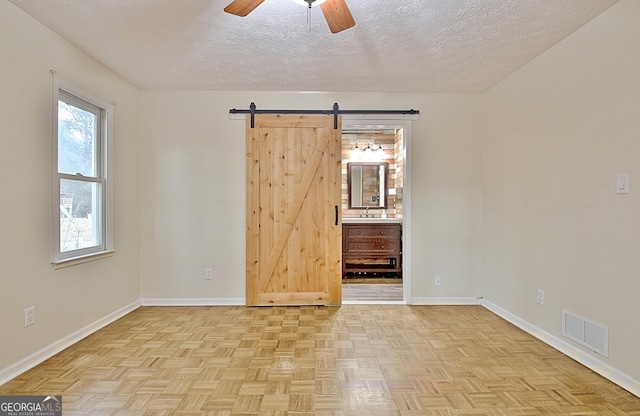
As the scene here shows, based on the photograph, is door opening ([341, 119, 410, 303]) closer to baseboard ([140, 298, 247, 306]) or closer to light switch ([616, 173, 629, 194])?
baseboard ([140, 298, 247, 306])

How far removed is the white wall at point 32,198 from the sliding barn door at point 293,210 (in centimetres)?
153

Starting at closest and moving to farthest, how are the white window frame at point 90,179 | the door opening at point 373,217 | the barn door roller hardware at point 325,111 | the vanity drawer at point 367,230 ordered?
the white window frame at point 90,179 < the barn door roller hardware at point 325,111 < the door opening at point 373,217 < the vanity drawer at point 367,230

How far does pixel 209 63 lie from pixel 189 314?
8.01ft

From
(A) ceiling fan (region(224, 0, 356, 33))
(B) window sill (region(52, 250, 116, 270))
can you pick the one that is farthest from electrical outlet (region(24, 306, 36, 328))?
(A) ceiling fan (region(224, 0, 356, 33))

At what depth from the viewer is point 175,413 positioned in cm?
188

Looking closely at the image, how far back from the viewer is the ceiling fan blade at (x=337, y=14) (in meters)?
1.89

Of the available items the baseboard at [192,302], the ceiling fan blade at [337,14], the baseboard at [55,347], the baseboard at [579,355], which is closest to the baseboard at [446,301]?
the baseboard at [579,355]

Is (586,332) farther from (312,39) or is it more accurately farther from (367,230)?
(367,230)

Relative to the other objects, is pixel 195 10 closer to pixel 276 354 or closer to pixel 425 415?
pixel 276 354

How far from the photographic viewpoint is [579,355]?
2.51 m

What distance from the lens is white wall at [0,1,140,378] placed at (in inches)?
86.9

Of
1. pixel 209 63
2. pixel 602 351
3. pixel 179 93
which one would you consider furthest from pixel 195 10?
pixel 602 351

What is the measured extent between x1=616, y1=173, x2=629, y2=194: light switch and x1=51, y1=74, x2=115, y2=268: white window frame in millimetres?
3846

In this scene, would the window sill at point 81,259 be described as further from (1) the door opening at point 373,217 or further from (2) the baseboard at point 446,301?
(2) the baseboard at point 446,301
